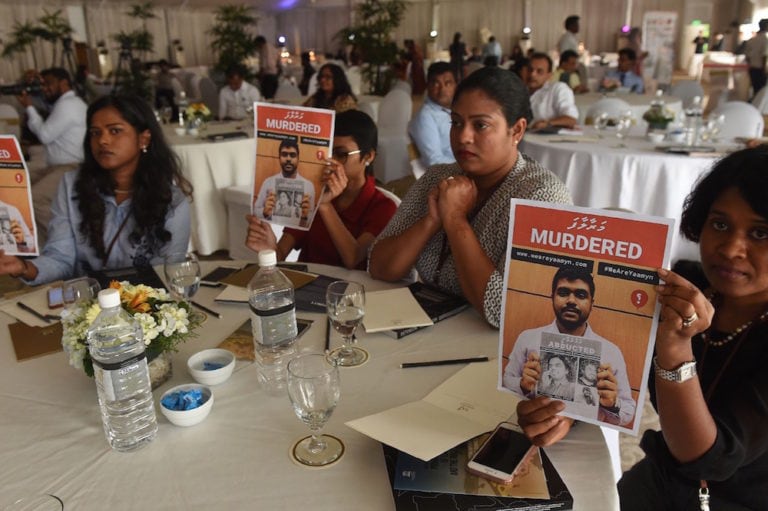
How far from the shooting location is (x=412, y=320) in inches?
61.3

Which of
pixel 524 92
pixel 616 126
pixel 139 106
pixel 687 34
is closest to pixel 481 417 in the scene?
pixel 524 92

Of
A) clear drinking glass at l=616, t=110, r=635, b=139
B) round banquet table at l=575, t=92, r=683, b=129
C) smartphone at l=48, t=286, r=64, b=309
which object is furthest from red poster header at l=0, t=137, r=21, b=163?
round banquet table at l=575, t=92, r=683, b=129

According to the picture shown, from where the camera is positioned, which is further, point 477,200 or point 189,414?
point 477,200

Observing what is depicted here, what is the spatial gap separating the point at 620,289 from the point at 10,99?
11522mm

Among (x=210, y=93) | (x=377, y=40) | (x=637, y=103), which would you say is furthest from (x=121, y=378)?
(x=210, y=93)

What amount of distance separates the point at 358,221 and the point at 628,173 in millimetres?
2501

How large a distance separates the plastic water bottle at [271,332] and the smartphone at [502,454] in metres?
0.50

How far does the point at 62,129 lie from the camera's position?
4.71 metres

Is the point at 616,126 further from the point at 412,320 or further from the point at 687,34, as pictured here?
the point at 687,34

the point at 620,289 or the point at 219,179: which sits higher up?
the point at 620,289

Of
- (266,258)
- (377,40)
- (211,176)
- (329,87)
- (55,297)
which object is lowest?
(211,176)

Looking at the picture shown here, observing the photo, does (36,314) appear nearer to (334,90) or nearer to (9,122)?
(334,90)

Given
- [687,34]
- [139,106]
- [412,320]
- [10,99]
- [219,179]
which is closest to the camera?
[412,320]

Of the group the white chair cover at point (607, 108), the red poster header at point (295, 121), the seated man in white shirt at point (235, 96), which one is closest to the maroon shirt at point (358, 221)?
the red poster header at point (295, 121)
